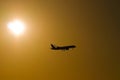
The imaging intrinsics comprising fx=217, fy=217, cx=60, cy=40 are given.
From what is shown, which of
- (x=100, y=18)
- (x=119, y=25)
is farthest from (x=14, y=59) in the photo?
(x=119, y=25)

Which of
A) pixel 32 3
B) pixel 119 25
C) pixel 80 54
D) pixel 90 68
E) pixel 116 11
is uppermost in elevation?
pixel 32 3

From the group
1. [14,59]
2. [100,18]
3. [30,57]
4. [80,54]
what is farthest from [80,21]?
[14,59]

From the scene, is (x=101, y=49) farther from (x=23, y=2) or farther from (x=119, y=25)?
(x=23, y=2)

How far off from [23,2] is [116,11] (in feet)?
2.55

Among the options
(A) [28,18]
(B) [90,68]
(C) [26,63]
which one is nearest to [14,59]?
(C) [26,63]

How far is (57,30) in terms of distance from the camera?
5.90 feet

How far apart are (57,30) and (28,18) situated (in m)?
0.27

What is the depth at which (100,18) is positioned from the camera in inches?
69.8

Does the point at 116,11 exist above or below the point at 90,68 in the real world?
above

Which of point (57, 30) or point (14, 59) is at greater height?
point (57, 30)

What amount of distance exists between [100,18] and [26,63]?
71cm

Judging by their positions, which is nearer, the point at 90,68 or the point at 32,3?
the point at 90,68

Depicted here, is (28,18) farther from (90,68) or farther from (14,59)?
(90,68)

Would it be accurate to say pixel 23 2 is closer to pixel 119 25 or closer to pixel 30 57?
pixel 30 57
